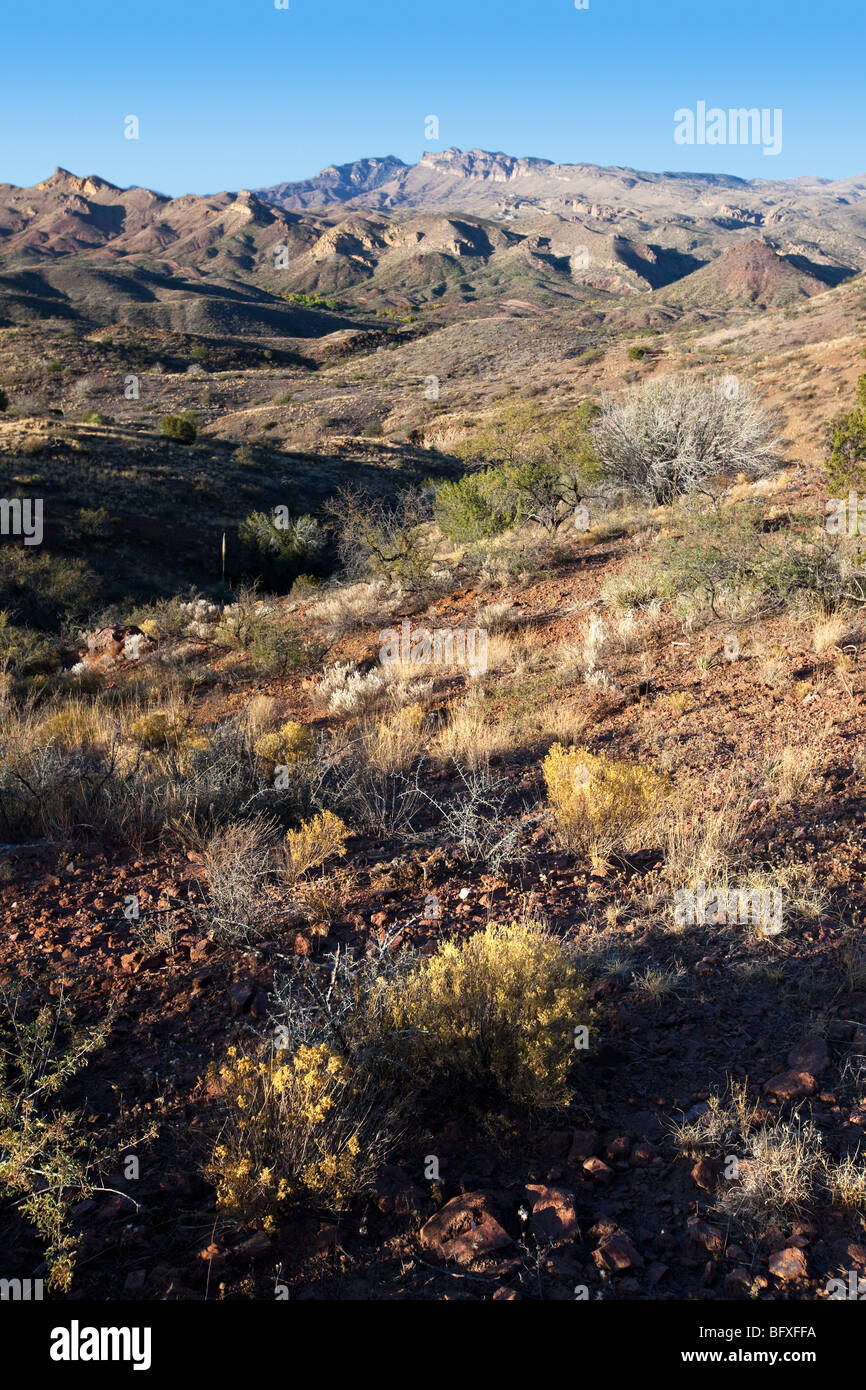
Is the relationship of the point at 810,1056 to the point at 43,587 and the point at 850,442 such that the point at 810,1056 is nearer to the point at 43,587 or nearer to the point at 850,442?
the point at 850,442

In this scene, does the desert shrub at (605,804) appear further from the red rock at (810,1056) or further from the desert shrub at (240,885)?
the desert shrub at (240,885)

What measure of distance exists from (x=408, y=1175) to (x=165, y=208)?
678 feet

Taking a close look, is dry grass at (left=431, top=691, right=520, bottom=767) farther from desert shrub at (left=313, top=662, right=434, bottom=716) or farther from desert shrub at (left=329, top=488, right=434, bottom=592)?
desert shrub at (left=329, top=488, right=434, bottom=592)

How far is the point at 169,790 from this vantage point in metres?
4.88

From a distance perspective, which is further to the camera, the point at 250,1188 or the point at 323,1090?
the point at 323,1090

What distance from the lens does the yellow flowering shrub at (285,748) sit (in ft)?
19.1

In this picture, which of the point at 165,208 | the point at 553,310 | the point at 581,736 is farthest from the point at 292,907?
the point at 165,208

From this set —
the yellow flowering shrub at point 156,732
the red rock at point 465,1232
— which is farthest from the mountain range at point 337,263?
the red rock at point 465,1232

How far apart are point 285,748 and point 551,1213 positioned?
166 inches

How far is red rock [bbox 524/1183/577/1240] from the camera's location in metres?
2.19

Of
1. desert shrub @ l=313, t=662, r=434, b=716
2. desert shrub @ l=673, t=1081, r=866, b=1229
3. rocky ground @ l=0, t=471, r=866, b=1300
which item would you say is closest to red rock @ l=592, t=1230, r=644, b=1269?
rocky ground @ l=0, t=471, r=866, b=1300

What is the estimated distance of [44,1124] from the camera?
8.27ft

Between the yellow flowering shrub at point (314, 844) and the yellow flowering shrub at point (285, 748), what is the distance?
3.82 feet
